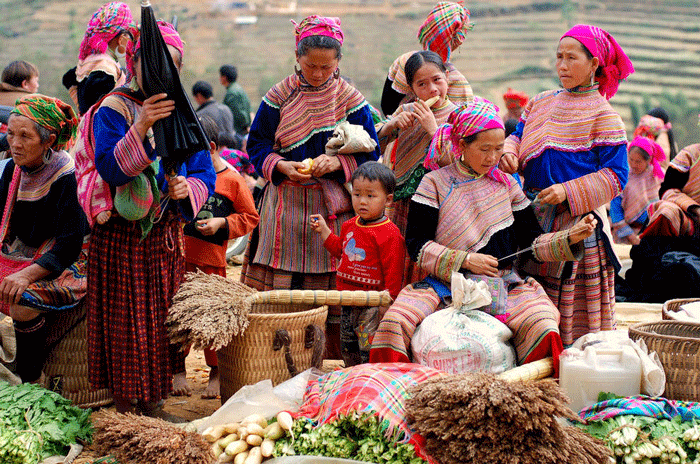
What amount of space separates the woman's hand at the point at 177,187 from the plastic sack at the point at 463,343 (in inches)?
53.4

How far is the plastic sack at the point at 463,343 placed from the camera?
3.79 meters

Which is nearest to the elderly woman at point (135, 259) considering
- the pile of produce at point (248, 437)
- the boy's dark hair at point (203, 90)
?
the pile of produce at point (248, 437)

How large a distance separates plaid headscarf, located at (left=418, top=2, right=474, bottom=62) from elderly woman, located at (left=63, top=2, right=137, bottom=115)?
2054 millimetres

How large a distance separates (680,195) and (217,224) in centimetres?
395

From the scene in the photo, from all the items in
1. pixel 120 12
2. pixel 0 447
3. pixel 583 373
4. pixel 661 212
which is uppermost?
pixel 120 12

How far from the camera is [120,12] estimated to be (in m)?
5.46

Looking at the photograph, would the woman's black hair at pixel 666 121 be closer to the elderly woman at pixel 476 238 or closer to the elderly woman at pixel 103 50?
the elderly woman at pixel 476 238

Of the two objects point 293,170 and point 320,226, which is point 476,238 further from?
point 293,170

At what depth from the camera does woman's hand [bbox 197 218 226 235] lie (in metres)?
4.71

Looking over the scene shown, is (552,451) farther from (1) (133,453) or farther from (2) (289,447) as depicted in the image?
(1) (133,453)

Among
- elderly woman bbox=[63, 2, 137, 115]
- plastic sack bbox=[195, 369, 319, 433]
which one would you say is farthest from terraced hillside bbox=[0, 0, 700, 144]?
plastic sack bbox=[195, 369, 319, 433]

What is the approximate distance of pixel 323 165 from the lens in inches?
184

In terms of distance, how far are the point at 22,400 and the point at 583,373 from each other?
2.70 meters

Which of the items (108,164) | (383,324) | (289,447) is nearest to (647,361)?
(383,324)
